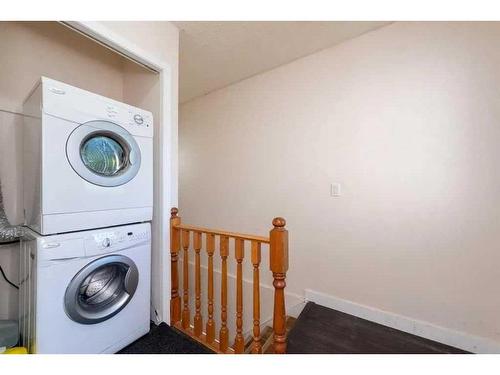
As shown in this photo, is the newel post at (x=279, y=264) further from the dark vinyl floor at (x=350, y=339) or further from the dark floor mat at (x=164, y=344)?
the dark floor mat at (x=164, y=344)

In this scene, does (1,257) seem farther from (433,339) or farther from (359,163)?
(433,339)

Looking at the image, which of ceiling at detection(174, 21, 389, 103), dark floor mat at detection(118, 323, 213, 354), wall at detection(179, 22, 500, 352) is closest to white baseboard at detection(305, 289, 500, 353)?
wall at detection(179, 22, 500, 352)

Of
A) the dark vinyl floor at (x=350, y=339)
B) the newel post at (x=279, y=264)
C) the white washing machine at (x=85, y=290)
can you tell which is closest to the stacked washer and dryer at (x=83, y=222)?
the white washing machine at (x=85, y=290)

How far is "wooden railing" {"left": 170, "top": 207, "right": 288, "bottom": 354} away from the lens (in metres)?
Answer: 1.16

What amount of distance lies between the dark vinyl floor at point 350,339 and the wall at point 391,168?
0.15 m

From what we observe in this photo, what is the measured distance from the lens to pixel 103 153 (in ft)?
4.16

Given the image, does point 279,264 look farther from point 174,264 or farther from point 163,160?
point 163,160

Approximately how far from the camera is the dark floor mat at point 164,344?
130 cm

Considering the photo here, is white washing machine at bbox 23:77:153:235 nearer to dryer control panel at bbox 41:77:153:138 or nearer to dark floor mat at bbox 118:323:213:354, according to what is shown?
dryer control panel at bbox 41:77:153:138

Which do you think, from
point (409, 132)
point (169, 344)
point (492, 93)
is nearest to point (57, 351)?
point (169, 344)

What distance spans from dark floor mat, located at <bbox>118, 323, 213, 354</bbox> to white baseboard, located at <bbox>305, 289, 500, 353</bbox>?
3.40 feet

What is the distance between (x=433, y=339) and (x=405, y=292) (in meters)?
0.30

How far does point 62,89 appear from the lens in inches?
41.6

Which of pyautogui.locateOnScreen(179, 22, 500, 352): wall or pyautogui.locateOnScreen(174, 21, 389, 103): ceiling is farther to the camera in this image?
pyautogui.locateOnScreen(174, 21, 389, 103): ceiling
